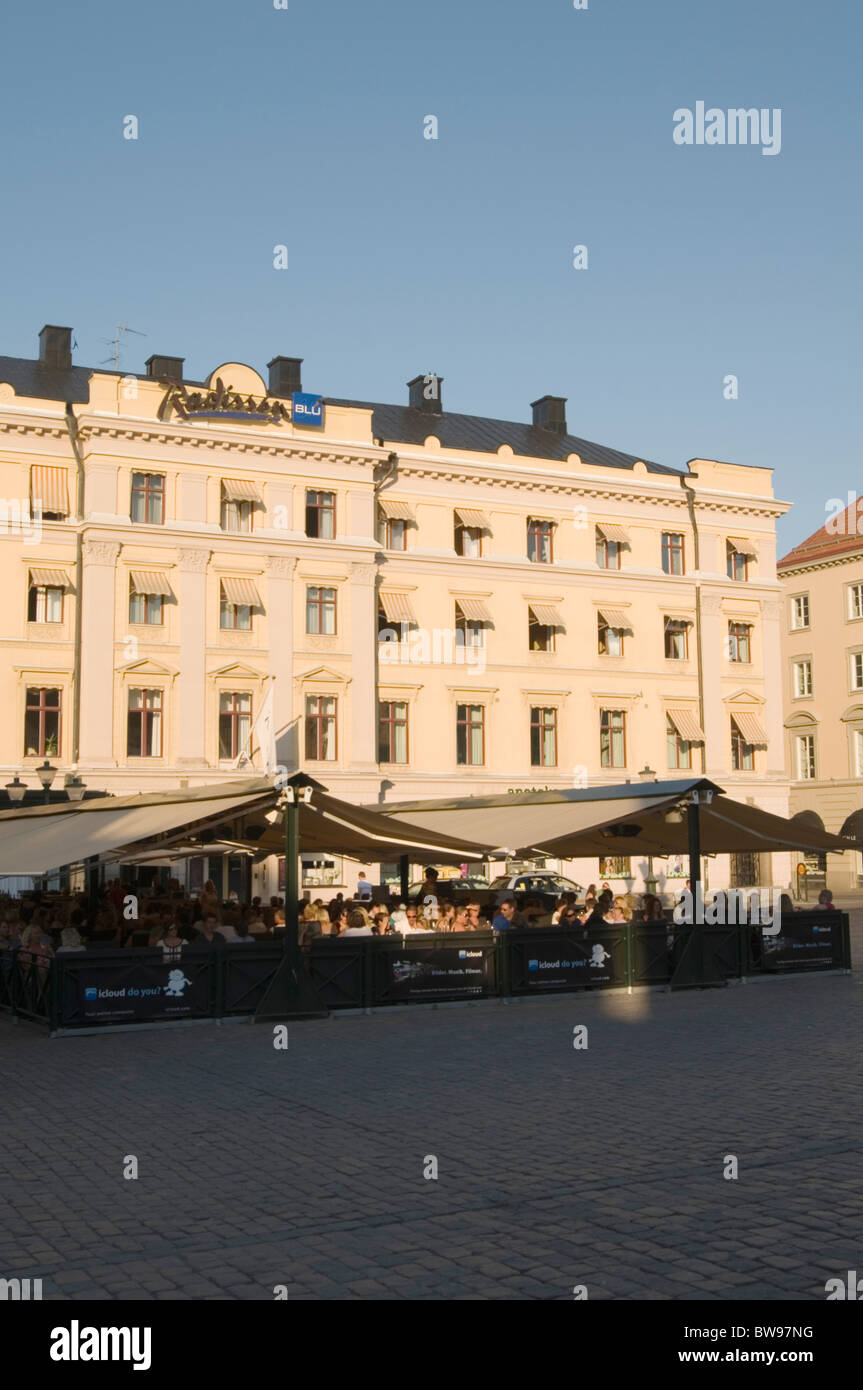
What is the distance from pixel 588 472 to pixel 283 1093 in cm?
4350

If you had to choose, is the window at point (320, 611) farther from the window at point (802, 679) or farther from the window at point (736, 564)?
the window at point (802, 679)

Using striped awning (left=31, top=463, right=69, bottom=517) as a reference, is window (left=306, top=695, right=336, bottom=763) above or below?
below

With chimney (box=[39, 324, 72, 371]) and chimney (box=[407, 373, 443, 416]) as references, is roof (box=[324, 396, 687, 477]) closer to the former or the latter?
chimney (box=[407, 373, 443, 416])

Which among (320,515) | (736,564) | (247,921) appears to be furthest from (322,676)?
(247,921)

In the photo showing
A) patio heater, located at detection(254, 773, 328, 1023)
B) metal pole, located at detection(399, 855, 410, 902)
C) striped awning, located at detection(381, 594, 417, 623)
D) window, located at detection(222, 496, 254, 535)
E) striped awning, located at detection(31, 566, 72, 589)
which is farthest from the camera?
striped awning, located at detection(381, 594, 417, 623)

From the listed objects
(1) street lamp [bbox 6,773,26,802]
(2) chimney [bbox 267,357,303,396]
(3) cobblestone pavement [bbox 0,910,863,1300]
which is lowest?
(3) cobblestone pavement [bbox 0,910,863,1300]

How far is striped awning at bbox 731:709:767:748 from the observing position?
56.5 m

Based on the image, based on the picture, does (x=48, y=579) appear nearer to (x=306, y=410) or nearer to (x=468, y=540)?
(x=306, y=410)

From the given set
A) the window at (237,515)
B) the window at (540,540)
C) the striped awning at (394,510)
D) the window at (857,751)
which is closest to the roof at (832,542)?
the window at (857,751)

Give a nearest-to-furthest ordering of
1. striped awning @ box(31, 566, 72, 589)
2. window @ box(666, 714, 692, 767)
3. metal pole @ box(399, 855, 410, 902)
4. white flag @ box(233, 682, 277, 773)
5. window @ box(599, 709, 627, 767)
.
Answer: metal pole @ box(399, 855, 410, 902) < white flag @ box(233, 682, 277, 773) < striped awning @ box(31, 566, 72, 589) < window @ box(599, 709, 627, 767) < window @ box(666, 714, 692, 767)

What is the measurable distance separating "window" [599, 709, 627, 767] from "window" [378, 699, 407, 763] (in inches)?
323

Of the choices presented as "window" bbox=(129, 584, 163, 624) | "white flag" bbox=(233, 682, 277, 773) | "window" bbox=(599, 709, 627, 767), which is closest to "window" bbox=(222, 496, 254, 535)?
"window" bbox=(129, 584, 163, 624)
